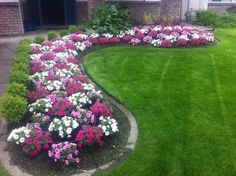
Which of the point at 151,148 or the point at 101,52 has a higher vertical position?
the point at 101,52

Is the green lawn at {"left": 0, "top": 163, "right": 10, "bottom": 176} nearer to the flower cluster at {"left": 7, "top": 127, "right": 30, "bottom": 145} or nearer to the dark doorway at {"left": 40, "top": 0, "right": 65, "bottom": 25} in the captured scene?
the flower cluster at {"left": 7, "top": 127, "right": 30, "bottom": 145}

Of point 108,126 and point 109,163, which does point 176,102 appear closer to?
point 108,126

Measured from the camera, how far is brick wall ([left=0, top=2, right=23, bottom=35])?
10820mm

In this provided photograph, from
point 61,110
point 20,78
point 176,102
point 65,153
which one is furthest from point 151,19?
point 65,153

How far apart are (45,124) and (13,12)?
7.11m

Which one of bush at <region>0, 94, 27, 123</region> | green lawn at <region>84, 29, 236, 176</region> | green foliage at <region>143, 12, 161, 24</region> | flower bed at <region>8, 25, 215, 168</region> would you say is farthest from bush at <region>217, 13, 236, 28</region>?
bush at <region>0, 94, 27, 123</region>

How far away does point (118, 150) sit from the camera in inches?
188

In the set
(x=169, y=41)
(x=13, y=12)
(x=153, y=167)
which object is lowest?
(x=153, y=167)

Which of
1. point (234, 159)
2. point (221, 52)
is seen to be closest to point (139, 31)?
point (221, 52)

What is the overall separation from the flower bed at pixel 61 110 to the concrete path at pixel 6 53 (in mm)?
693

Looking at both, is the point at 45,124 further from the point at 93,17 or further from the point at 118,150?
the point at 93,17

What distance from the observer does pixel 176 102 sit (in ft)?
20.3

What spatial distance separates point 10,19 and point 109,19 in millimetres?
3559

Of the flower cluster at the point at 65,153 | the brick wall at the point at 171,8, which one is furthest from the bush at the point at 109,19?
the flower cluster at the point at 65,153
